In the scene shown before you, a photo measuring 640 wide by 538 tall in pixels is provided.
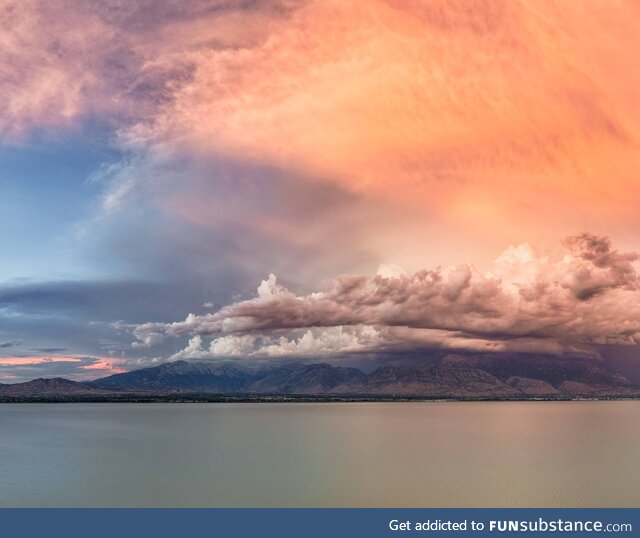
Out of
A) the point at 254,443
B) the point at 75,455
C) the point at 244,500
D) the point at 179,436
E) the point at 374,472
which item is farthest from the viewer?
the point at 179,436

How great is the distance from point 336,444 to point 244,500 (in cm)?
5158

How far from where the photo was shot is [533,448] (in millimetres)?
98625

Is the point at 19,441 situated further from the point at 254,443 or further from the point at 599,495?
the point at 599,495
